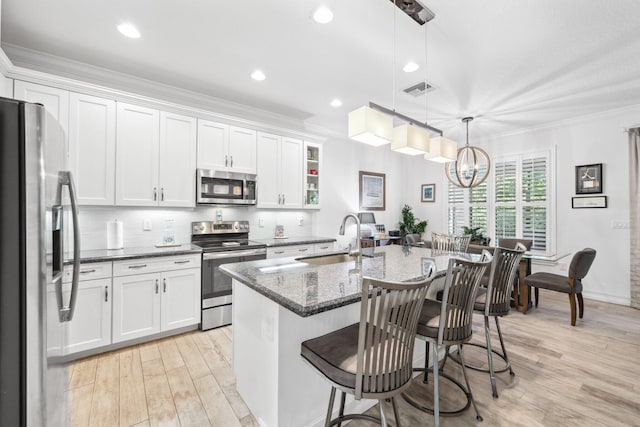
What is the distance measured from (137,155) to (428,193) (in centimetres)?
558

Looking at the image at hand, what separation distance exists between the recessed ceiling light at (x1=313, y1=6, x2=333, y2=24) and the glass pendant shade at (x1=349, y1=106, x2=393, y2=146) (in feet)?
2.37

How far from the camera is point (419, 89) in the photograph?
350cm

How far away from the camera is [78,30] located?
Result: 2385 mm

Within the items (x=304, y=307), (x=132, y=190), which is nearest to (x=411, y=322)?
(x=304, y=307)

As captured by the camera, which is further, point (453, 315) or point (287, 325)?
point (453, 315)

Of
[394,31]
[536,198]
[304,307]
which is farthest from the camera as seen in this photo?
[536,198]

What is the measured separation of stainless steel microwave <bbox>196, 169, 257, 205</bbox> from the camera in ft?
11.4

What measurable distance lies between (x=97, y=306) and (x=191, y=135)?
203cm

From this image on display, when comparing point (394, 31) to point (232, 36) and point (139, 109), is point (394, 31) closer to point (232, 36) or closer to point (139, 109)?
point (232, 36)

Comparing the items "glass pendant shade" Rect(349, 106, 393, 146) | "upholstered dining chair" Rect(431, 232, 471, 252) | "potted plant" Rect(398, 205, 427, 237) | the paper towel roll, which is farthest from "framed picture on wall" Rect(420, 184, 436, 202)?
the paper towel roll

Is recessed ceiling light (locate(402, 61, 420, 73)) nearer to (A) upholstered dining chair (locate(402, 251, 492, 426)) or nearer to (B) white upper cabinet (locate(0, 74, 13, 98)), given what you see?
(A) upholstered dining chair (locate(402, 251, 492, 426))

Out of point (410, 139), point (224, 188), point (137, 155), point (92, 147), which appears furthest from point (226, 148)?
point (410, 139)

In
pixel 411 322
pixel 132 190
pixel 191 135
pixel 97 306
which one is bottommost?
pixel 97 306

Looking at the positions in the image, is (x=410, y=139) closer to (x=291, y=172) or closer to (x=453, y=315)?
(x=453, y=315)
